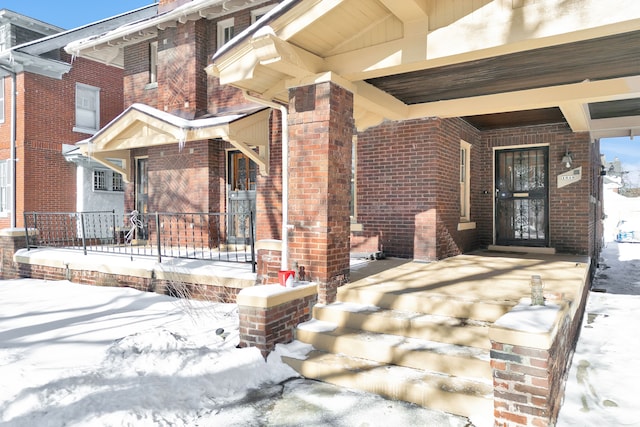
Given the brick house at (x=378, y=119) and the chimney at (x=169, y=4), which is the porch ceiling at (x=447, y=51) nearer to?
the brick house at (x=378, y=119)

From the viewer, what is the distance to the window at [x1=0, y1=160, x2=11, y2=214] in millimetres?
13586

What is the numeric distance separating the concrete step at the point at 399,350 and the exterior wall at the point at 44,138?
12573mm

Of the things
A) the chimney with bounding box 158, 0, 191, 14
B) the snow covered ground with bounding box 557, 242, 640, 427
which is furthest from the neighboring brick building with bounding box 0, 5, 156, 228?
the snow covered ground with bounding box 557, 242, 640, 427

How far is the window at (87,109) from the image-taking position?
1465 cm

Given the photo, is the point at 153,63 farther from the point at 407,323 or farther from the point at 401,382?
the point at 401,382

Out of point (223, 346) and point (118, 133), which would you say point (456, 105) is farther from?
point (118, 133)

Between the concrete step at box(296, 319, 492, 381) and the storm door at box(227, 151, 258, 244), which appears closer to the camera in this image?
the concrete step at box(296, 319, 492, 381)

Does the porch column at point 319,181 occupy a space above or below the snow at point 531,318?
above

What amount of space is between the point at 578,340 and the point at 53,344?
19.3 ft

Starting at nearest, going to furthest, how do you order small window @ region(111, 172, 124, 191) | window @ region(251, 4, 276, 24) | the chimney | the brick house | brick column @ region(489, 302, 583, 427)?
brick column @ region(489, 302, 583, 427) → the brick house → window @ region(251, 4, 276, 24) → the chimney → small window @ region(111, 172, 124, 191)

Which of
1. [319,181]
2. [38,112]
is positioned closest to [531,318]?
[319,181]

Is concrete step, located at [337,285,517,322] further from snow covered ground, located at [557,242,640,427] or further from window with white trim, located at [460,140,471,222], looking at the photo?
window with white trim, located at [460,140,471,222]

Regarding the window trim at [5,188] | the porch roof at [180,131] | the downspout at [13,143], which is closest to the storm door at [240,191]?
the porch roof at [180,131]

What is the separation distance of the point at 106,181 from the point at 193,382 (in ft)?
44.0
